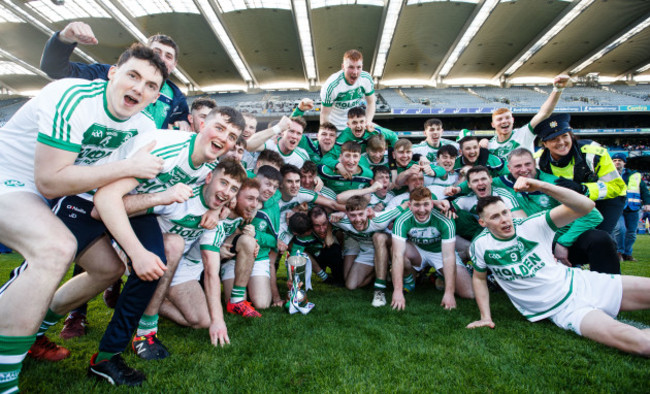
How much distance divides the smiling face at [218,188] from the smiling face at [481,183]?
2918 millimetres

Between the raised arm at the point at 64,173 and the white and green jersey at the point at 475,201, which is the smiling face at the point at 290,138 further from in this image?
the raised arm at the point at 64,173

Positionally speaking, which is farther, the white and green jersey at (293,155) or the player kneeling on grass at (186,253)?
the white and green jersey at (293,155)

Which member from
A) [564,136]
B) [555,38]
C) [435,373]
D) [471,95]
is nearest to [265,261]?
[435,373]

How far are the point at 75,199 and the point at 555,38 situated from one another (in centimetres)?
2782

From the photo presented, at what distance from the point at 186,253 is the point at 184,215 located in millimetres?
785

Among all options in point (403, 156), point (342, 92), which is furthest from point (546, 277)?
point (342, 92)

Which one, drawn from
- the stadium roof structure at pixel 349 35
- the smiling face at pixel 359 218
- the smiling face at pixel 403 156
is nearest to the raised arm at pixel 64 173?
the smiling face at pixel 359 218

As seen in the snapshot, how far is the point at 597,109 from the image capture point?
76.1ft

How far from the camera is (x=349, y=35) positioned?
69.8ft

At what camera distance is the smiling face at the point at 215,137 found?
7.66 feet

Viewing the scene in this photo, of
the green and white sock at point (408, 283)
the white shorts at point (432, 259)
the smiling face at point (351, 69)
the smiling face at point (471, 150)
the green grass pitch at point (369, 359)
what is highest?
the smiling face at point (351, 69)

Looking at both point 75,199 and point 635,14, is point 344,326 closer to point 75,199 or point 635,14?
point 75,199

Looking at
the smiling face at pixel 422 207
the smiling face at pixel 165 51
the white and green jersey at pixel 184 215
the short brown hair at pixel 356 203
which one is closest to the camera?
the white and green jersey at pixel 184 215

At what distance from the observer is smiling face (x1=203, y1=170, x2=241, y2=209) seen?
274cm
